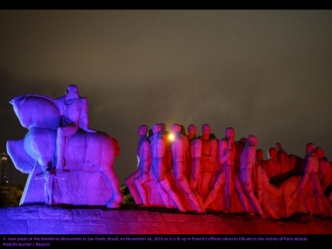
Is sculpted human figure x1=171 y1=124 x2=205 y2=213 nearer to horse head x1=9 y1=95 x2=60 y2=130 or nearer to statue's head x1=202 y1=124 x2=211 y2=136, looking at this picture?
statue's head x1=202 y1=124 x2=211 y2=136

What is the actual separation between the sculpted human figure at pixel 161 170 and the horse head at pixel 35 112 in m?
2.03

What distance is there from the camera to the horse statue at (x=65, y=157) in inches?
388

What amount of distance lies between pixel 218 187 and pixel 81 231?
3.24 m

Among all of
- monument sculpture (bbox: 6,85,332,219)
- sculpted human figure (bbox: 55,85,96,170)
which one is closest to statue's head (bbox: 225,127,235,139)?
monument sculpture (bbox: 6,85,332,219)

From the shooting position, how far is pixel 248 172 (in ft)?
36.8

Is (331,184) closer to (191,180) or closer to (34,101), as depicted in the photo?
(191,180)

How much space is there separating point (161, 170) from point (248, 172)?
2.03 meters

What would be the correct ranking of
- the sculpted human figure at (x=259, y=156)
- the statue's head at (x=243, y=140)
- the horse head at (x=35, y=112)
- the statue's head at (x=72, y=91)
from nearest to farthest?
the horse head at (x=35, y=112) → the statue's head at (x=72, y=91) → the statue's head at (x=243, y=140) → the sculpted human figure at (x=259, y=156)

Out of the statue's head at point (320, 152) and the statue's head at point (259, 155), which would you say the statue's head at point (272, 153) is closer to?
the statue's head at point (259, 155)

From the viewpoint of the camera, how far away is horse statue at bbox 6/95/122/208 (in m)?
9.84

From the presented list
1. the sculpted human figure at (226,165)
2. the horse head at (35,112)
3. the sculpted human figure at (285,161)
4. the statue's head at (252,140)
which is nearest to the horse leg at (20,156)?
the horse head at (35,112)

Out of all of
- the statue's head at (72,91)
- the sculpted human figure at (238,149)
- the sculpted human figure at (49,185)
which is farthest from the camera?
the sculpted human figure at (238,149)
